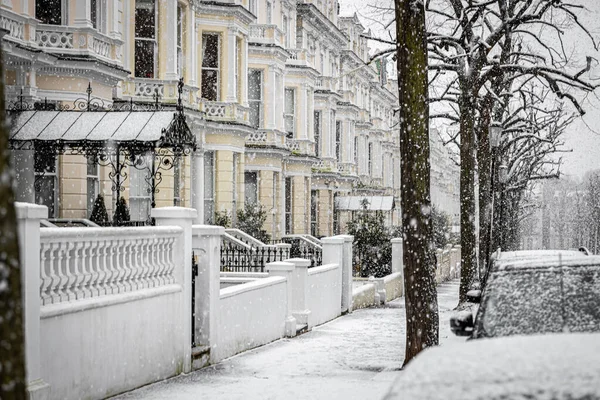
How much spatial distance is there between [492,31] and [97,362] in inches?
672

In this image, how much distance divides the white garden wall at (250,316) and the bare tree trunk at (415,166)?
2.99 metres

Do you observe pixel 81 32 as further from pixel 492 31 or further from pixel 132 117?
pixel 492 31

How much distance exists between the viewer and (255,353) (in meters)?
14.7

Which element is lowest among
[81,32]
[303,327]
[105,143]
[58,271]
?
[303,327]

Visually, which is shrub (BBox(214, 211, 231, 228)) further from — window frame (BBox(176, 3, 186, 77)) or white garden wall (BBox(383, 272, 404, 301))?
white garden wall (BBox(383, 272, 404, 301))

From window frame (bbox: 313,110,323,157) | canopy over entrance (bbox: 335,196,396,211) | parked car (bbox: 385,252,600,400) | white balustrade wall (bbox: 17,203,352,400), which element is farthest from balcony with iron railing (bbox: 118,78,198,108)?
canopy over entrance (bbox: 335,196,396,211)

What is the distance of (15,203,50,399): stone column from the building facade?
34.5 ft

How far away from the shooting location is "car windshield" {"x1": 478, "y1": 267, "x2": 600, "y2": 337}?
7.66m

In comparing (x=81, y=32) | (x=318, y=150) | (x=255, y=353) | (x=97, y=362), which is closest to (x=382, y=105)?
(x=318, y=150)

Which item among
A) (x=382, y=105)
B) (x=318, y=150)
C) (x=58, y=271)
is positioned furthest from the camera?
(x=382, y=105)

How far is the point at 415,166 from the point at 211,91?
21135 millimetres

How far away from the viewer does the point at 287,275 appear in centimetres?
1756

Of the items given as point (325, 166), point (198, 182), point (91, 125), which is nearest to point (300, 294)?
point (91, 125)

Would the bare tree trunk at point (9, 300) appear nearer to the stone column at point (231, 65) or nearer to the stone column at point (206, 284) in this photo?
→ the stone column at point (206, 284)
